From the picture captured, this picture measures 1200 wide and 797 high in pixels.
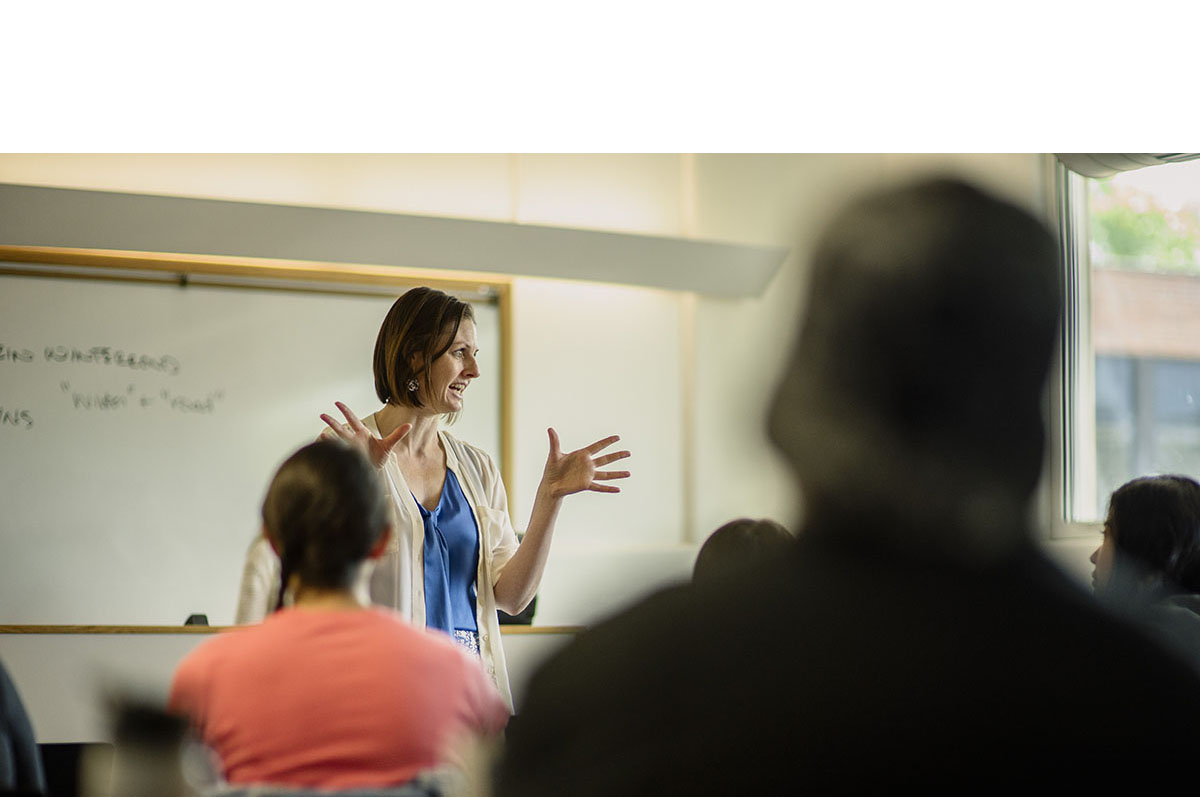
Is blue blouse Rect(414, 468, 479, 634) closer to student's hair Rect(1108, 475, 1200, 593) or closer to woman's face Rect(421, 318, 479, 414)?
woman's face Rect(421, 318, 479, 414)

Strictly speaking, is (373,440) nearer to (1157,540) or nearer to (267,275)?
(1157,540)

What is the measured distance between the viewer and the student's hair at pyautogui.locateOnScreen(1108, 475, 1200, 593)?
6.66ft

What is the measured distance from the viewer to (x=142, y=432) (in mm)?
3652

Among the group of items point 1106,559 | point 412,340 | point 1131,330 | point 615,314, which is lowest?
point 1106,559

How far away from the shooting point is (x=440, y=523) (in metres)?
1.98

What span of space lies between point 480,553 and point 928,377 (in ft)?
5.02

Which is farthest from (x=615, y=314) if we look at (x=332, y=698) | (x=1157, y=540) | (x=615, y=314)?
(x=332, y=698)

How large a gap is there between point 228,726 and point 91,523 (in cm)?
271

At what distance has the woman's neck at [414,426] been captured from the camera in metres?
2.08

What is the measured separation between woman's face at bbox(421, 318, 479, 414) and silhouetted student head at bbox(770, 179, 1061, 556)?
1554 millimetres
